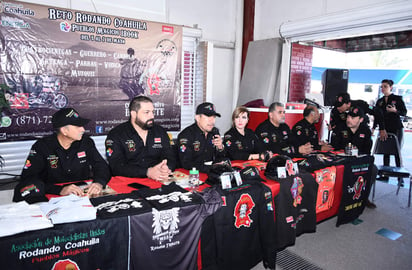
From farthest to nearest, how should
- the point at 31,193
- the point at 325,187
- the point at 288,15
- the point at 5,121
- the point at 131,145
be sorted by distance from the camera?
the point at 288,15, the point at 5,121, the point at 325,187, the point at 131,145, the point at 31,193

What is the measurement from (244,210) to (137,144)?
1.13 meters

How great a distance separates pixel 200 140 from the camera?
2.89 metres

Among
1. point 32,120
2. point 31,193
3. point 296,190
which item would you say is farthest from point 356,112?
point 32,120

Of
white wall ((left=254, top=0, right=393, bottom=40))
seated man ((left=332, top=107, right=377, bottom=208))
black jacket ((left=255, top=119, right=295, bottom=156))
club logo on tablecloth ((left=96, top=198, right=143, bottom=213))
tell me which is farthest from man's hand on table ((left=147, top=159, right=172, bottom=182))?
white wall ((left=254, top=0, right=393, bottom=40))

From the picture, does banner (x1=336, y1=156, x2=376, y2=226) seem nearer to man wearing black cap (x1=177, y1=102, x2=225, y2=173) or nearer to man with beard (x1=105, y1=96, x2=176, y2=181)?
man wearing black cap (x1=177, y1=102, x2=225, y2=173)

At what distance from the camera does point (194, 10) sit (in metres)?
5.20

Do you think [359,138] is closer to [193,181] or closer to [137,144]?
[193,181]

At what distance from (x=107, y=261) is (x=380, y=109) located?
4681 millimetres

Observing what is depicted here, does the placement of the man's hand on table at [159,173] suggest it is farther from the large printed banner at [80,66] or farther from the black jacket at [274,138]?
the large printed banner at [80,66]

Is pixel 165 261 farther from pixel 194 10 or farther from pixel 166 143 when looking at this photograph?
pixel 194 10

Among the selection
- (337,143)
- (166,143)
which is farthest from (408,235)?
(166,143)

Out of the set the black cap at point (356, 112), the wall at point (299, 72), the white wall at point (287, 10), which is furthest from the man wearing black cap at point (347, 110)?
the white wall at point (287, 10)

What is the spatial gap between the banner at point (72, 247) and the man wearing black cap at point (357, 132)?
128 inches

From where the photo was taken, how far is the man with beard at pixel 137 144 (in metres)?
2.45
